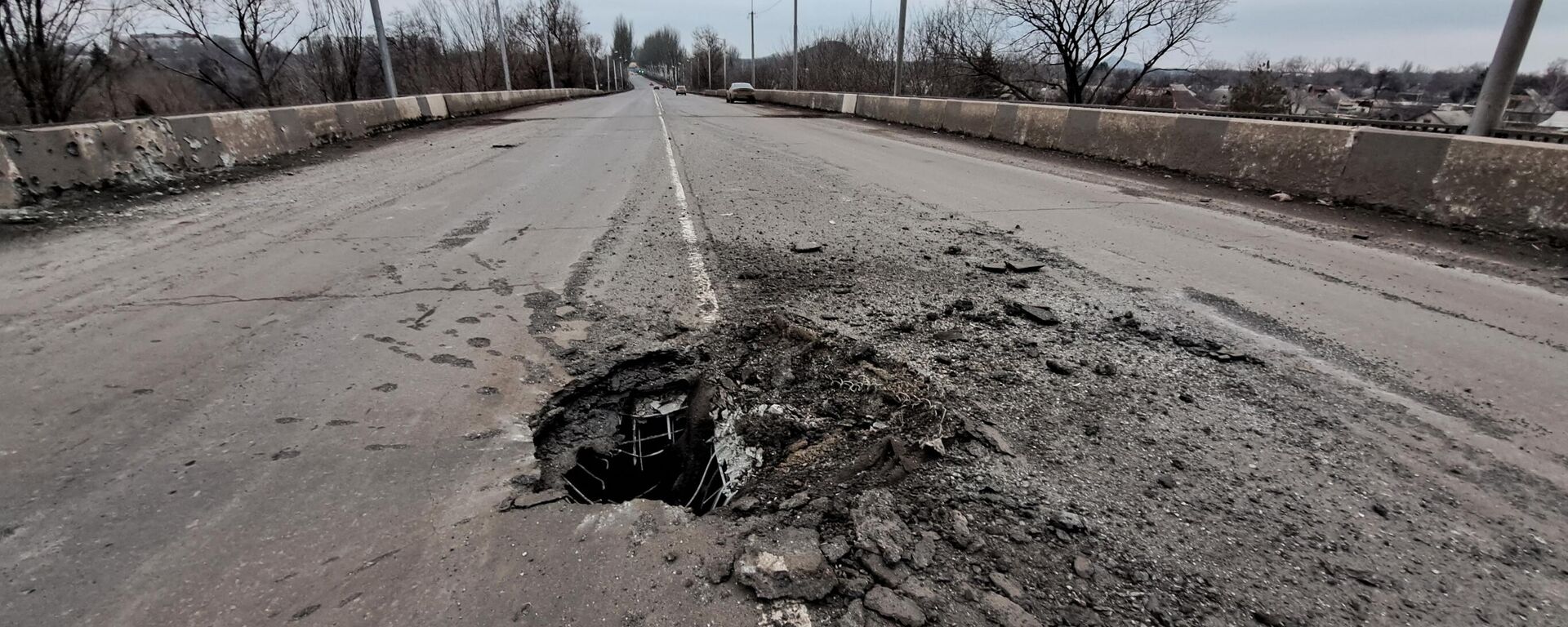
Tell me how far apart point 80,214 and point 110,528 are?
585 centimetres

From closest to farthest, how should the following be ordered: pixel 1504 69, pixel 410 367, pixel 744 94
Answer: pixel 410 367 < pixel 1504 69 < pixel 744 94

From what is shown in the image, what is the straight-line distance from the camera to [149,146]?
7.38 metres

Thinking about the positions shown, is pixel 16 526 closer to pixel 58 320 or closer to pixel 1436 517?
pixel 58 320

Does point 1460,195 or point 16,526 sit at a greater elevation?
point 1460,195

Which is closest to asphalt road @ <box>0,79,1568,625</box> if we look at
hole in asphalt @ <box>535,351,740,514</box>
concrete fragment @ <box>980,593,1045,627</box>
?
hole in asphalt @ <box>535,351,740,514</box>

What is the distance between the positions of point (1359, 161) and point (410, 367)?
8.82m

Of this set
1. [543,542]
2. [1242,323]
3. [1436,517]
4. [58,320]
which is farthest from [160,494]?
[1242,323]

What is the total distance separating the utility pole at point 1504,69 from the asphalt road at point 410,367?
2.04 m

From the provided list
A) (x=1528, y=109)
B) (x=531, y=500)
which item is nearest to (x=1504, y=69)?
(x=531, y=500)

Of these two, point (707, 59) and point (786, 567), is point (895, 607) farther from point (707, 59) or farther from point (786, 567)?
point (707, 59)

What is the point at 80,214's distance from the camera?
19.3 ft

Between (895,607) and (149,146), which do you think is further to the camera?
(149,146)

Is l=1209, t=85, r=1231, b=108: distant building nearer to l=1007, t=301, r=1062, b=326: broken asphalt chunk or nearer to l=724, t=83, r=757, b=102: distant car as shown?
l=724, t=83, r=757, b=102: distant car

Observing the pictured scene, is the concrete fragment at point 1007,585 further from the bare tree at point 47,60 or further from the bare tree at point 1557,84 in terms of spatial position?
the bare tree at point 1557,84
